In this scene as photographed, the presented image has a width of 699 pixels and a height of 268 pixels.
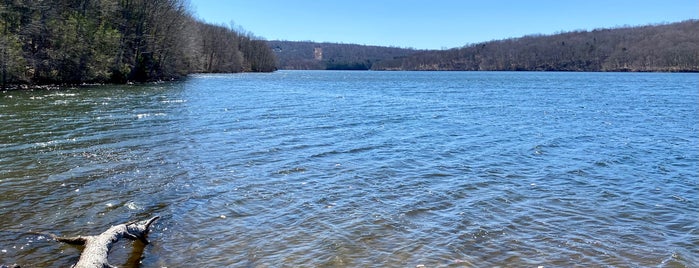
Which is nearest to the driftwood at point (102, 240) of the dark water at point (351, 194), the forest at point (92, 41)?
the dark water at point (351, 194)

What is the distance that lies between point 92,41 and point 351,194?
157 ft

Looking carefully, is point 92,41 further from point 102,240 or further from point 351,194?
point 102,240

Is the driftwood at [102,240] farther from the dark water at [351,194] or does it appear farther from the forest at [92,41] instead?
the forest at [92,41]

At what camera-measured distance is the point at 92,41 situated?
4884cm

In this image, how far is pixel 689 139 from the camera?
63.8 ft

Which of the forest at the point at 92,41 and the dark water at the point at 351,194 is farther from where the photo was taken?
the forest at the point at 92,41

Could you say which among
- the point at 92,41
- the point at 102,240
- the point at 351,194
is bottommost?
the point at 351,194

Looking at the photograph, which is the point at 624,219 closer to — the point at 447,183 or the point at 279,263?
the point at 447,183

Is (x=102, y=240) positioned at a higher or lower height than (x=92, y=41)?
lower

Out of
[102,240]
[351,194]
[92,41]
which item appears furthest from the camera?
[92,41]

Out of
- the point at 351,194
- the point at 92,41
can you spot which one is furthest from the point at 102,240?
the point at 92,41

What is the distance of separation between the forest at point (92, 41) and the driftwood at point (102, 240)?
3808cm

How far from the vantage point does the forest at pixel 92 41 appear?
41.4 metres

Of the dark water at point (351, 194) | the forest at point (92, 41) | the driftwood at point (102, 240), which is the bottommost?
the dark water at point (351, 194)
